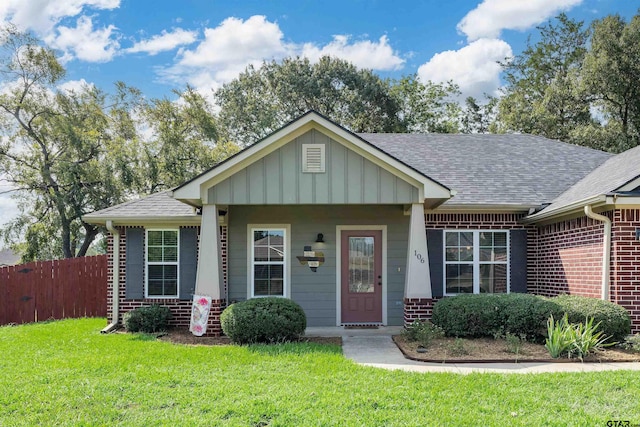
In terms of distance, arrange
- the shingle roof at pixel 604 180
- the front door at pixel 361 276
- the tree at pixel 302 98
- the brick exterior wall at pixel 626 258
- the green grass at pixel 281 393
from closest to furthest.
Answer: the green grass at pixel 281 393 → the brick exterior wall at pixel 626 258 → the shingle roof at pixel 604 180 → the front door at pixel 361 276 → the tree at pixel 302 98

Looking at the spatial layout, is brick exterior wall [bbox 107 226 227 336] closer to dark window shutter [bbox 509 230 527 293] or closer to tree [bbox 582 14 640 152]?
dark window shutter [bbox 509 230 527 293]

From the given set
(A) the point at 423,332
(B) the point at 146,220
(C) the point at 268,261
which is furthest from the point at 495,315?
(B) the point at 146,220

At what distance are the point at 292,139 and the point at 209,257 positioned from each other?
8.90 ft

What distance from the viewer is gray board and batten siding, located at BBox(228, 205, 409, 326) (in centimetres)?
1198

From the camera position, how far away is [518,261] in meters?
11.8

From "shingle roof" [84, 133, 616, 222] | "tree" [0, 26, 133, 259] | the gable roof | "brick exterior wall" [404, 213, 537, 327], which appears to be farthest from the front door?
"tree" [0, 26, 133, 259]

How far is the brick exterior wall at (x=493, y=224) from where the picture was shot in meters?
11.8

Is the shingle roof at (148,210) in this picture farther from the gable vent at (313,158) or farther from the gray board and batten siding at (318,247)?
the gable vent at (313,158)

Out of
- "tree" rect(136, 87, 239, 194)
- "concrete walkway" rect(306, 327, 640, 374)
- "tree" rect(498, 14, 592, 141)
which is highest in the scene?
"tree" rect(498, 14, 592, 141)

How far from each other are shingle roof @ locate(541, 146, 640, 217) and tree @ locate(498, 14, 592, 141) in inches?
487

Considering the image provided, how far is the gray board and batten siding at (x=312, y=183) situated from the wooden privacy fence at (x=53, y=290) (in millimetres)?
7235

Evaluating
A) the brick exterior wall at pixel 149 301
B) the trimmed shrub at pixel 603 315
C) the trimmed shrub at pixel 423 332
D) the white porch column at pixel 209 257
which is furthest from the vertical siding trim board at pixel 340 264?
the trimmed shrub at pixel 603 315

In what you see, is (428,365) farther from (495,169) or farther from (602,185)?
(495,169)

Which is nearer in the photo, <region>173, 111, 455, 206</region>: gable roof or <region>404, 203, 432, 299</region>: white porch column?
<region>173, 111, 455, 206</region>: gable roof
